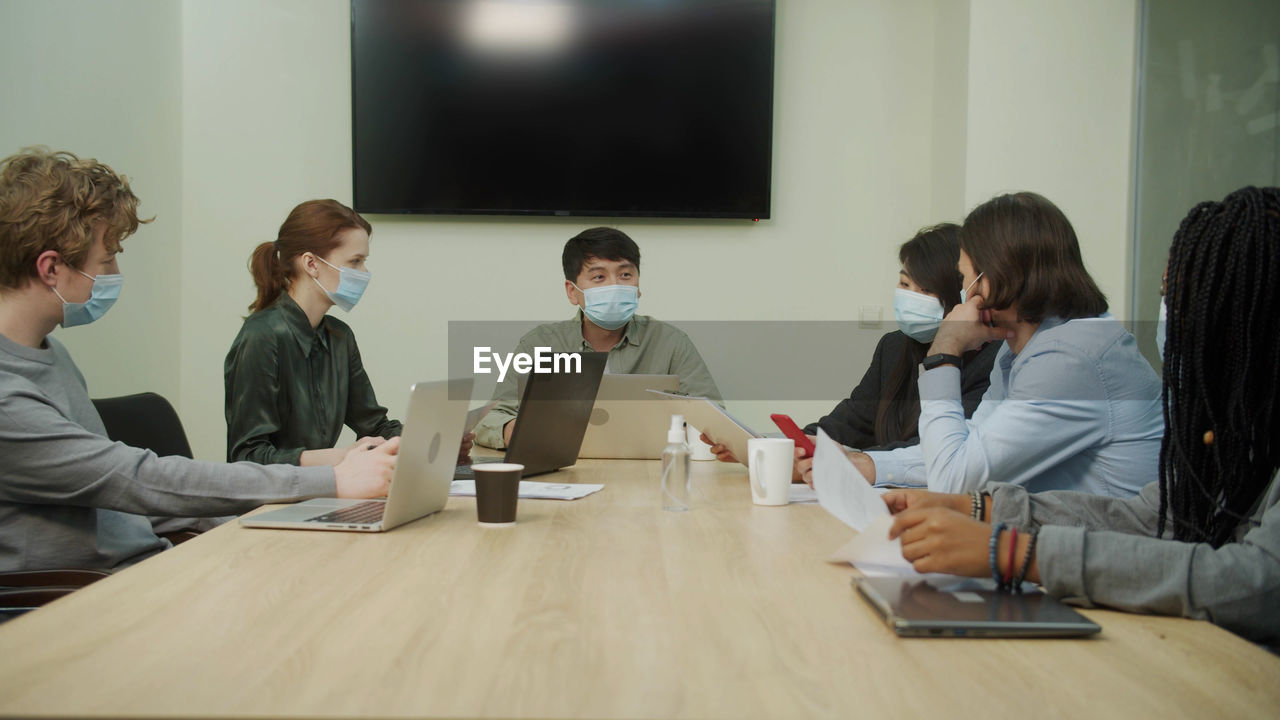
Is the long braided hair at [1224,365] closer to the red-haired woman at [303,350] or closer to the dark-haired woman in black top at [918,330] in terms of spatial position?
the dark-haired woman in black top at [918,330]

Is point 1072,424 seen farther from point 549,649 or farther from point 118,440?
point 118,440

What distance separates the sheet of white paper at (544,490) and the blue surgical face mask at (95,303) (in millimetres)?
788

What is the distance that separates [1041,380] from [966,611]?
33.0 inches

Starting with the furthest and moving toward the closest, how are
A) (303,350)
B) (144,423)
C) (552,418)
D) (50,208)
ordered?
(303,350) < (144,423) < (552,418) < (50,208)

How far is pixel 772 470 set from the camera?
164 centimetres

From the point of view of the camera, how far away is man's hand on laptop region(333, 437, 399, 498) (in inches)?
63.2

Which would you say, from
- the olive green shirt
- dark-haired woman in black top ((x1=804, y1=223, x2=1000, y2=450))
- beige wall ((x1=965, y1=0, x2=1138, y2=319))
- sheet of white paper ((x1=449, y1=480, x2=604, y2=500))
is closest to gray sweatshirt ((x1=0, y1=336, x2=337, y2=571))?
sheet of white paper ((x1=449, y1=480, x2=604, y2=500))

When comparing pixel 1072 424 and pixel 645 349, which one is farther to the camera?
pixel 645 349

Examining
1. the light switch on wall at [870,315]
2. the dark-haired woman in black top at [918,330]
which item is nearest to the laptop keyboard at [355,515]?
the dark-haired woman in black top at [918,330]

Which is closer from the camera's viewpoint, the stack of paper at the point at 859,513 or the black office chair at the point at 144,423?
the stack of paper at the point at 859,513

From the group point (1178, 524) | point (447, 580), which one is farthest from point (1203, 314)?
point (447, 580)

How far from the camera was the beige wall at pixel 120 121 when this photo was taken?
274cm

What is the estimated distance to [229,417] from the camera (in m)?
2.20

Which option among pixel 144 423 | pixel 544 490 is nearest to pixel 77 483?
pixel 144 423
